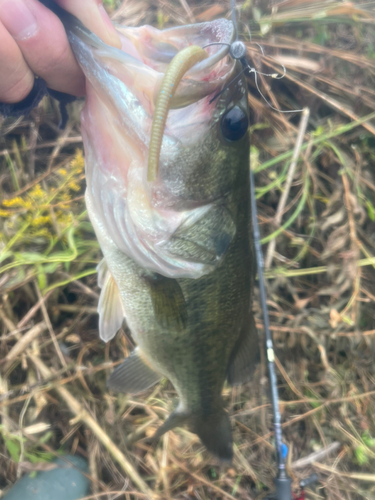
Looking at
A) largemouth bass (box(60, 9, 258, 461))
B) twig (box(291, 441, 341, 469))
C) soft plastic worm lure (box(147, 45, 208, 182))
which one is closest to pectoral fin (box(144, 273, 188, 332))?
largemouth bass (box(60, 9, 258, 461))

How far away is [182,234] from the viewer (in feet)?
3.49

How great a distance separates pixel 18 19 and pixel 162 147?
47cm

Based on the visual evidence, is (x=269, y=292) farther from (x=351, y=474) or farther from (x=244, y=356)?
(x=351, y=474)

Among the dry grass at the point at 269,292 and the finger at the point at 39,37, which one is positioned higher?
the finger at the point at 39,37

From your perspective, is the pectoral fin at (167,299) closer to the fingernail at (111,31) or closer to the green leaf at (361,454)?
the fingernail at (111,31)

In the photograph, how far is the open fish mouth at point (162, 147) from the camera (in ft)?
2.83

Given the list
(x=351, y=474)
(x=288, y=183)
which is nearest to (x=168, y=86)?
(x=288, y=183)

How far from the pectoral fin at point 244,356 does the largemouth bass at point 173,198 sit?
0.10 ft

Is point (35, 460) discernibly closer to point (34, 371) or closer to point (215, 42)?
point (34, 371)

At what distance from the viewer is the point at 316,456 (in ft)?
6.45

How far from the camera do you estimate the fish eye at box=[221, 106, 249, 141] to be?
950 millimetres

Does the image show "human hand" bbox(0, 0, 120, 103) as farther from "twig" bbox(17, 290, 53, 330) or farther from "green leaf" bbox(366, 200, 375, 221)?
"green leaf" bbox(366, 200, 375, 221)

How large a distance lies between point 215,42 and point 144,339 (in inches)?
42.0

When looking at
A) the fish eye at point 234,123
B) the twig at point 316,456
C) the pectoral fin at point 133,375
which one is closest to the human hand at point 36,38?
the fish eye at point 234,123
